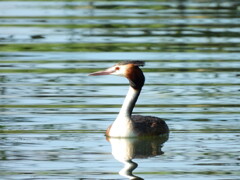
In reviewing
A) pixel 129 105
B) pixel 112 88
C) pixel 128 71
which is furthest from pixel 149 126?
pixel 112 88

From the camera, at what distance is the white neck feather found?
15172 millimetres

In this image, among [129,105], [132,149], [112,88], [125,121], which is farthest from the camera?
[112,88]

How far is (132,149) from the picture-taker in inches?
579

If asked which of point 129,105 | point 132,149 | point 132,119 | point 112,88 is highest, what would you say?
point 112,88

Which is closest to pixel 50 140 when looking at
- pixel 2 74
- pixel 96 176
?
pixel 96 176

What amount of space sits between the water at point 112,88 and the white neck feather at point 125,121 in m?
0.15

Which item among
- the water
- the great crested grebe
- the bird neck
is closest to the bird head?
the great crested grebe

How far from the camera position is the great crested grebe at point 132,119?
50.0 feet

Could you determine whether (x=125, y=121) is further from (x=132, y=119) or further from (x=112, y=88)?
(x=112, y=88)

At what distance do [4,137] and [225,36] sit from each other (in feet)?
32.6

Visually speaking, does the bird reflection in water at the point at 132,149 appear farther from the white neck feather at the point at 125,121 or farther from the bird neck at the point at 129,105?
the bird neck at the point at 129,105

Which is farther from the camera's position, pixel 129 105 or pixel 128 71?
pixel 129 105

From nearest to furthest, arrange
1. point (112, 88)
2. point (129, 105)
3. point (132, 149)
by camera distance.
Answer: point (132, 149)
point (129, 105)
point (112, 88)

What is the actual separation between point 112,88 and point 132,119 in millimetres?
2948
